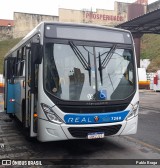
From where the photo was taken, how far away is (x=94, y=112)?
692cm

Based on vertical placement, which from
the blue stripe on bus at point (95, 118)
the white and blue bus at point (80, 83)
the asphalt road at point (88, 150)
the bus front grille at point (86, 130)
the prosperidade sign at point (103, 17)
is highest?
the prosperidade sign at point (103, 17)

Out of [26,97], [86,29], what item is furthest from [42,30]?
[26,97]

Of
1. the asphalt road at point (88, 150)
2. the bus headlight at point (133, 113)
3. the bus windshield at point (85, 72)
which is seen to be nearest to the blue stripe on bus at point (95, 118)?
the bus headlight at point (133, 113)

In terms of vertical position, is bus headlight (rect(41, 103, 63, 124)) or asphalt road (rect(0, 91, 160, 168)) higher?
bus headlight (rect(41, 103, 63, 124))

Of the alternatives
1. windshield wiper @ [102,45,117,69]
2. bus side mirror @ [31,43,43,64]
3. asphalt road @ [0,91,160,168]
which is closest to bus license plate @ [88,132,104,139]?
asphalt road @ [0,91,160,168]

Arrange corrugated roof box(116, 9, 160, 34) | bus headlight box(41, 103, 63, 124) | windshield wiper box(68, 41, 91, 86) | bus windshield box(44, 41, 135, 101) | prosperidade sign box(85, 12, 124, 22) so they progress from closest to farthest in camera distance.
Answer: bus headlight box(41, 103, 63, 124) → bus windshield box(44, 41, 135, 101) → windshield wiper box(68, 41, 91, 86) → corrugated roof box(116, 9, 160, 34) → prosperidade sign box(85, 12, 124, 22)

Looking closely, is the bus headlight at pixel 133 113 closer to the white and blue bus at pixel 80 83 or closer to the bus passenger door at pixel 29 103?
the white and blue bus at pixel 80 83

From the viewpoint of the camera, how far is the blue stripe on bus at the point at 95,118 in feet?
22.1

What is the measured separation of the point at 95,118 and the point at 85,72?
1026 mm

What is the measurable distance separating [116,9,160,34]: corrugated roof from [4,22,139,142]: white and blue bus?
12579 millimetres

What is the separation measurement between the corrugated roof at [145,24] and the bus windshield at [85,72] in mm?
12701

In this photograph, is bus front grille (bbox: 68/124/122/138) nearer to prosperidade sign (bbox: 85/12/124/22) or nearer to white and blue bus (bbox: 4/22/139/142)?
white and blue bus (bbox: 4/22/139/142)

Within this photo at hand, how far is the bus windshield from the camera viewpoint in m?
6.85

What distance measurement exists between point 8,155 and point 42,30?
285 centimetres
